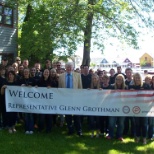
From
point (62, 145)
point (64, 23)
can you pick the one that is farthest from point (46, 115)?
point (64, 23)

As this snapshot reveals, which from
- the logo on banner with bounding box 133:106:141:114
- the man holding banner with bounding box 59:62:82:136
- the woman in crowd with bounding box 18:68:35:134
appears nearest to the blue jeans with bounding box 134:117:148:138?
the logo on banner with bounding box 133:106:141:114

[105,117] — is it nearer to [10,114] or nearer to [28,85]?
[28,85]


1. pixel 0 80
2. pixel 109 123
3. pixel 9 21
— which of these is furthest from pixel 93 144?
pixel 9 21

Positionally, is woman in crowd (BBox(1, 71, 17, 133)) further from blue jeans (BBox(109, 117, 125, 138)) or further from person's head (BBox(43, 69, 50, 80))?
blue jeans (BBox(109, 117, 125, 138))

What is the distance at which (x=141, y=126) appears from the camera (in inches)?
324

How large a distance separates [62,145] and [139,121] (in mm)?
2199

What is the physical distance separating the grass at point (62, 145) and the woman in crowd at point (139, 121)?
0.85ft

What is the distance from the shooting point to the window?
1864cm

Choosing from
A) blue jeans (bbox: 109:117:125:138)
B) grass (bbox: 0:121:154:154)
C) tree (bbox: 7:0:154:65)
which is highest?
tree (bbox: 7:0:154:65)

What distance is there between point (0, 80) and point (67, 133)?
2.41 metres

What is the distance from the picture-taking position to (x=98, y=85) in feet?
27.9

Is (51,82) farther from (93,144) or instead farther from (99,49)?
(99,49)

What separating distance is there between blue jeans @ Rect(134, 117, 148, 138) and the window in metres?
13.0

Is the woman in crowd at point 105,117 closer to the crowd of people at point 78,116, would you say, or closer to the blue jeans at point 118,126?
the crowd of people at point 78,116
